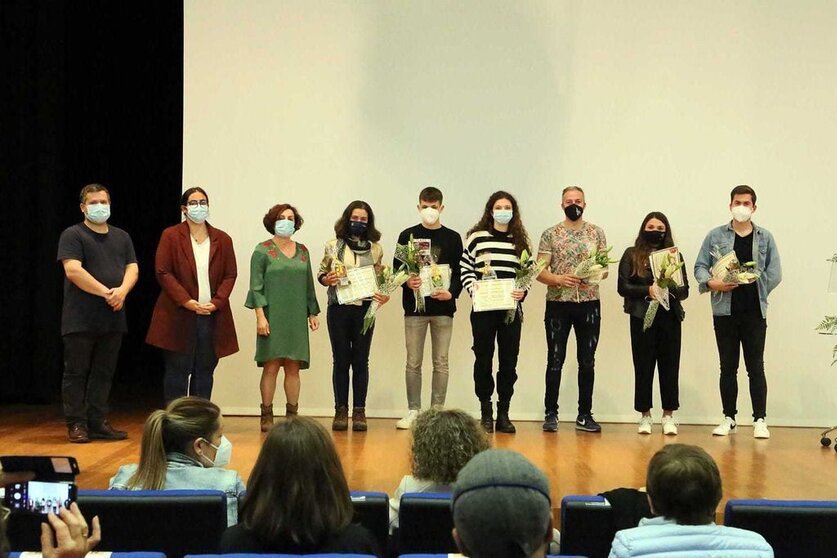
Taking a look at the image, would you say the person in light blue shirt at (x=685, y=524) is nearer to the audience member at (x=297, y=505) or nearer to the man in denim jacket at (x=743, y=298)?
the audience member at (x=297, y=505)

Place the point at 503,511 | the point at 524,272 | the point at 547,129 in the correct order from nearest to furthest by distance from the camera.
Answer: the point at 503,511 < the point at 524,272 < the point at 547,129

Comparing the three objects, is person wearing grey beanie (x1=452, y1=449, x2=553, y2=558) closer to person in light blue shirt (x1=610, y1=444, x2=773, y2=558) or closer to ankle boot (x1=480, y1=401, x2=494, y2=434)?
person in light blue shirt (x1=610, y1=444, x2=773, y2=558)

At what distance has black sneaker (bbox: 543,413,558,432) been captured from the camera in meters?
6.30

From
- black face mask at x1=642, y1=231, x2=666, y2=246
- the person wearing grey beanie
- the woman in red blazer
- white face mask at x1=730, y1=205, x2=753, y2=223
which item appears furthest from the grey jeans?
the person wearing grey beanie

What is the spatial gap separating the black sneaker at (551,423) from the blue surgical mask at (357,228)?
171 cm

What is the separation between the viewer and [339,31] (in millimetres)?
7020

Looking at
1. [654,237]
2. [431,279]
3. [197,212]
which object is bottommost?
Result: [431,279]

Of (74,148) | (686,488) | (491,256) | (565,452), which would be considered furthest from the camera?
(74,148)

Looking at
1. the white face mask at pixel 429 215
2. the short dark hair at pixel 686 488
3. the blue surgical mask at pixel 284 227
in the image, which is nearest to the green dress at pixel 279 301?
the blue surgical mask at pixel 284 227

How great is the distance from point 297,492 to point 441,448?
72cm

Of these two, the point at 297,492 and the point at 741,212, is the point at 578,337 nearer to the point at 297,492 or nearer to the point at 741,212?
the point at 741,212

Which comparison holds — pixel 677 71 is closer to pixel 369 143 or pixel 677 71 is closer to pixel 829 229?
pixel 829 229

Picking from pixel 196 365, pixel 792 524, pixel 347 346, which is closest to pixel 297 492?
pixel 792 524

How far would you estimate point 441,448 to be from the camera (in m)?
2.81
